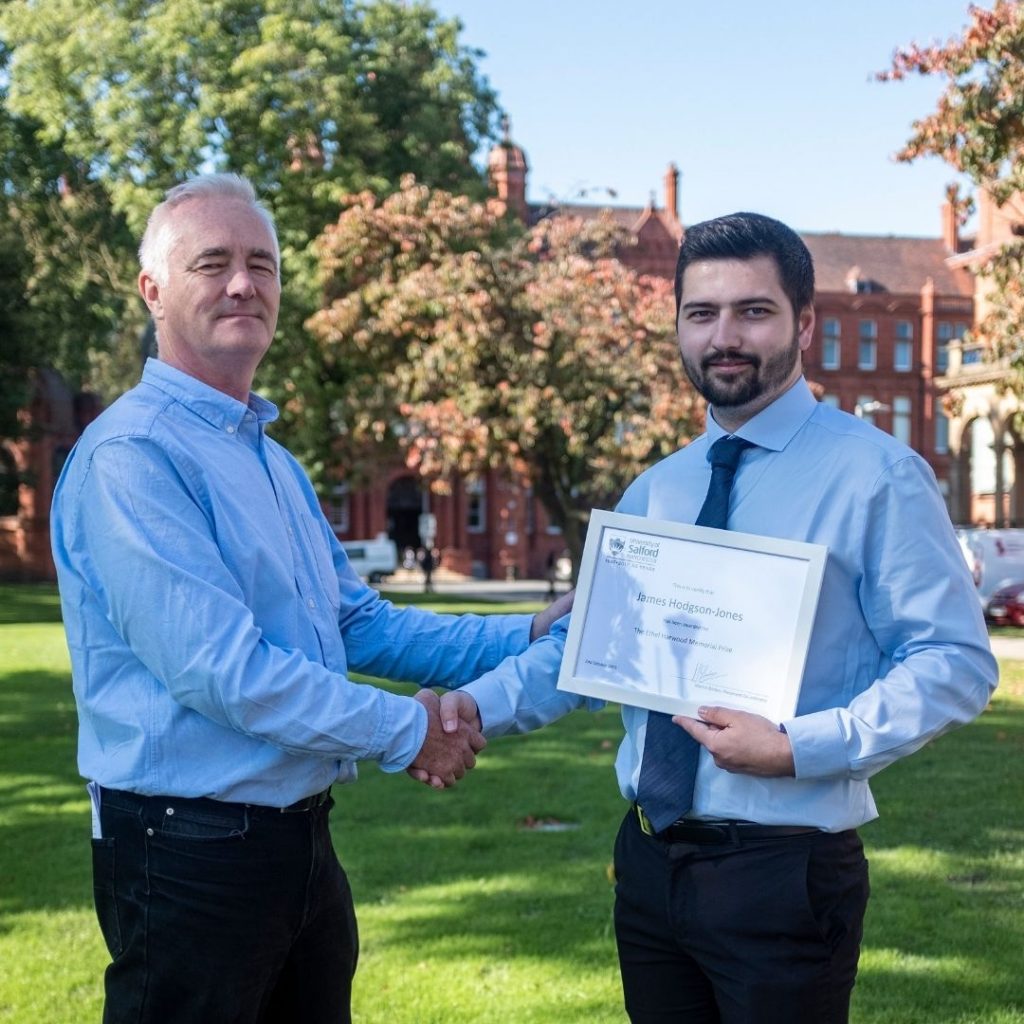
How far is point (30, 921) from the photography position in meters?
6.32

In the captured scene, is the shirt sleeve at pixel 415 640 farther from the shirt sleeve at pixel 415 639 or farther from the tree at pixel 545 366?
the tree at pixel 545 366

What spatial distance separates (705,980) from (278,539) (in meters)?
1.42

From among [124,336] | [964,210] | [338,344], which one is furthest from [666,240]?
[964,210]

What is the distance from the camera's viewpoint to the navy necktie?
2932 millimetres

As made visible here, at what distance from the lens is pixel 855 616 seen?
2900 millimetres

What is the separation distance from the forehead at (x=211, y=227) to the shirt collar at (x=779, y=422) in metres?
1.29

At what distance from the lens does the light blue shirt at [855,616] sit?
8.97ft

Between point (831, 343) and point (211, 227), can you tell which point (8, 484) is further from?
point (831, 343)

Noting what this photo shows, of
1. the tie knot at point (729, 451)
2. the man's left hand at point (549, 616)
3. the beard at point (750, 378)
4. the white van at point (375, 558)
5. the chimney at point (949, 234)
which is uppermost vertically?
the chimney at point (949, 234)

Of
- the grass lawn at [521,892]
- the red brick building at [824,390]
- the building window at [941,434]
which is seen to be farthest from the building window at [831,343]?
the grass lawn at [521,892]

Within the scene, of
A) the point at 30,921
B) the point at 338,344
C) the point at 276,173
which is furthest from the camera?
the point at 276,173

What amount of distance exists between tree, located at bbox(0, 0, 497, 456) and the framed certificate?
25283 mm

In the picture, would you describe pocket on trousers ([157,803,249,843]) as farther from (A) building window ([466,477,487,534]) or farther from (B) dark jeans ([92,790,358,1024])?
(A) building window ([466,477,487,534])

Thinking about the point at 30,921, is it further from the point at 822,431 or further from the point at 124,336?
the point at 124,336
